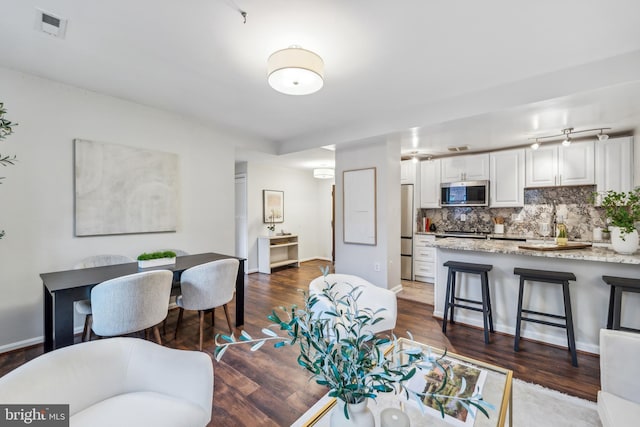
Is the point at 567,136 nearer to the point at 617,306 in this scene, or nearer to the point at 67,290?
the point at 617,306

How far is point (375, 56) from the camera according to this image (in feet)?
7.45

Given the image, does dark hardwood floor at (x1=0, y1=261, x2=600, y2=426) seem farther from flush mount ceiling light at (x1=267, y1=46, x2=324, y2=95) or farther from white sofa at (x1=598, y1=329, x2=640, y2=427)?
flush mount ceiling light at (x1=267, y1=46, x2=324, y2=95)

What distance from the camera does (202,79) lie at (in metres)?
2.65

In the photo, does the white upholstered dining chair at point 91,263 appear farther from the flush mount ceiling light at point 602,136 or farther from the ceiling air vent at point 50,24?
the flush mount ceiling light at point 602,136

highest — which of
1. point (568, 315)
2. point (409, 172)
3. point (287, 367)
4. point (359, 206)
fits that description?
point (409, 172)

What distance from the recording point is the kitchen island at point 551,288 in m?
2.34

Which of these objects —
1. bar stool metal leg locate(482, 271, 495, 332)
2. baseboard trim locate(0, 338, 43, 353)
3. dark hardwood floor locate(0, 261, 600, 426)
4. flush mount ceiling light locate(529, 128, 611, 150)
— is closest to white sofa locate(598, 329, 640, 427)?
dark hardwood floor locate(0, 261, 600, 426)

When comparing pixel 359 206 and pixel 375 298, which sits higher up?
pixel 359 206

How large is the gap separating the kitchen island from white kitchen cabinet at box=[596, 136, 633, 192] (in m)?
1.51

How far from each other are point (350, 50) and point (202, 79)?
1479 millimetres

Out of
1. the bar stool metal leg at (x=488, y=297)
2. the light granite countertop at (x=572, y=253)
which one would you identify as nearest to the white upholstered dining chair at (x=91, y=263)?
the light granite countertop at (x=572, y=253)

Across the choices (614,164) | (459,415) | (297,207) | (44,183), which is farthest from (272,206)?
(614,164)

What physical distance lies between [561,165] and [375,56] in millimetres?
3669

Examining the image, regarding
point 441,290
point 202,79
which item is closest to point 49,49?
point 202,79
